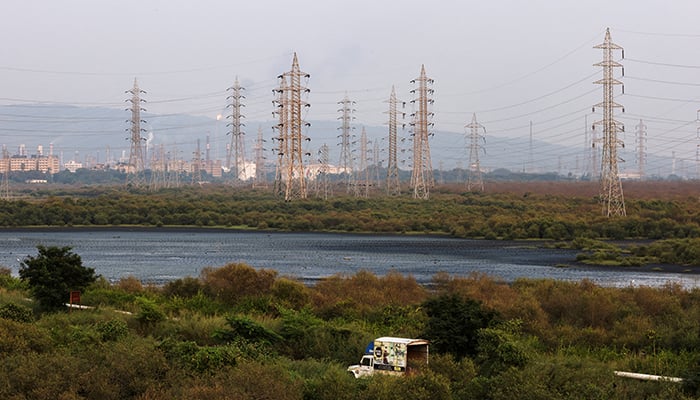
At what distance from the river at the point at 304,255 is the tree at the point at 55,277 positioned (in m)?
11.5

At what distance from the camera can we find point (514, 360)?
A: 19094mm

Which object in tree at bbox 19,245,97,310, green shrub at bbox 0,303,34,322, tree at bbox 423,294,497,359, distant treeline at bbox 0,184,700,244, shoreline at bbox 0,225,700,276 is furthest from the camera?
distant treeline at bbox 0,184,700,244

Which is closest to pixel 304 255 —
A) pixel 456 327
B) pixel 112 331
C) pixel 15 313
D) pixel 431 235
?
pixel 431 235

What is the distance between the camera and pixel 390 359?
19562 mm

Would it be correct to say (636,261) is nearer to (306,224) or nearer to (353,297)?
(353,297)

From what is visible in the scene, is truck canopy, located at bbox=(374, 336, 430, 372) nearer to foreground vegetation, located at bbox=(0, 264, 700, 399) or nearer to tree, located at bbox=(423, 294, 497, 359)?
foreground vegetation, located at bbox=(0, 264, 700, 399)

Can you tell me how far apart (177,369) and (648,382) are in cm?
910

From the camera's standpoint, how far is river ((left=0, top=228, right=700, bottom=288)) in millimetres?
46406

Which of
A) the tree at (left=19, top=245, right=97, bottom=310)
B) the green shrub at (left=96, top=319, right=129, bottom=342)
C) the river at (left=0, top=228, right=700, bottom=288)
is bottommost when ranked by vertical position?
the river at (left=0, top=228, right=700, bottom=288)

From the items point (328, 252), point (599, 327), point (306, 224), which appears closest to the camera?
point (599, 327)

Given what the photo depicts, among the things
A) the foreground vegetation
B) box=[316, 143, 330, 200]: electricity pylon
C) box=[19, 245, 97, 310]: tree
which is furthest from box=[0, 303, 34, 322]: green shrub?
box=[316, 143, 330, 200]: electricity pylon

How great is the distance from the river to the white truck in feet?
72.8

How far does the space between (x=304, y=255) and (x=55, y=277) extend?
100 ft

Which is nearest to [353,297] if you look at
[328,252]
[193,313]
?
[193,313]
